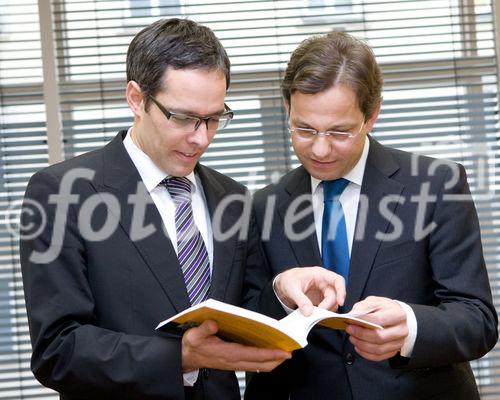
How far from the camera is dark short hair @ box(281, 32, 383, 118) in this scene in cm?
208

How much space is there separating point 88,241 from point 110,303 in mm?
145

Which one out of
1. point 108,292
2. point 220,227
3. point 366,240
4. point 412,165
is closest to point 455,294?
point 366,240

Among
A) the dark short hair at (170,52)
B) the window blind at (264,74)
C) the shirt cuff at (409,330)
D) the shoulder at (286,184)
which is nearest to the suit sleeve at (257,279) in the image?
the shoulder at (286,184)

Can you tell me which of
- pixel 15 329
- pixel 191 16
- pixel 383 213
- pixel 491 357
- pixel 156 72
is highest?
pixel 191 16

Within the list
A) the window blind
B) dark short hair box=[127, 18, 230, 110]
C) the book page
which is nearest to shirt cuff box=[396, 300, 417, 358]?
the book page

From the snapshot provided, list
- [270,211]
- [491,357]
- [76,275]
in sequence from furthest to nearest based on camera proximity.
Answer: [491,357]
[270,211]
[76,275]

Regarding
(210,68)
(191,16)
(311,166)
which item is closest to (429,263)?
(311,166)

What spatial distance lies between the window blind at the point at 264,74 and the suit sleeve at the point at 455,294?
1.60 m

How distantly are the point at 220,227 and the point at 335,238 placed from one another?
308 mm

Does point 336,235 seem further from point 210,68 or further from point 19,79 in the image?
point 19,79

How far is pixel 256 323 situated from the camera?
4.82 ft

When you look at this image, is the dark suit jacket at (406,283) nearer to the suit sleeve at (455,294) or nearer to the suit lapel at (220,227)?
the suit sleeve at (455,294)

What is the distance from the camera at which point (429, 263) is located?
2.06 metres

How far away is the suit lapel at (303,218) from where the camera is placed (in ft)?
6.87
